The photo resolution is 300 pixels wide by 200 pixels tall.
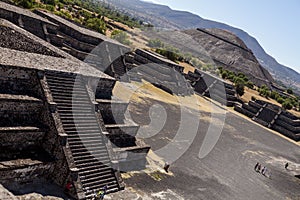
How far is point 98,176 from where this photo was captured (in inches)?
597

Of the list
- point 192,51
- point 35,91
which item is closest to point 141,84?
point 35,91

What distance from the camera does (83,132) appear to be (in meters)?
15.8

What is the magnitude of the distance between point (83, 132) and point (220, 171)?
10955mm

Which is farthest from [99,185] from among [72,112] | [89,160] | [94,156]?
[72,112]

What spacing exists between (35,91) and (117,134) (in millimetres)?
5132

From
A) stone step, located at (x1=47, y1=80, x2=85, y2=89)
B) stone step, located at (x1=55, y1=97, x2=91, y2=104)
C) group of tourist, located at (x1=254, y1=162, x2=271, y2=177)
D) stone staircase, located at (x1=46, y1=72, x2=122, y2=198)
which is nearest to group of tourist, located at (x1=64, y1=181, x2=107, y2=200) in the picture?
stone staircase, located at (x1=46, y1=72, x2=122, y2=198)

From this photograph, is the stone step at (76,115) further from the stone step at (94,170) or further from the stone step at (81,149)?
the stone step at (94,170)

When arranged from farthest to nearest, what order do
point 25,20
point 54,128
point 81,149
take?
point 25,20
point 81,149
point 54,128

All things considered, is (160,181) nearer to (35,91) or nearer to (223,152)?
(35,91)

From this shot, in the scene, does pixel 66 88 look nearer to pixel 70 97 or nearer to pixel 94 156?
pixel 70 97

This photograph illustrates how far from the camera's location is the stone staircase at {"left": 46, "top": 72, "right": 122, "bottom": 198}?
14812 millimetres

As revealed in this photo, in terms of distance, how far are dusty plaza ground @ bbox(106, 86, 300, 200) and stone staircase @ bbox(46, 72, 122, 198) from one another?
115cm

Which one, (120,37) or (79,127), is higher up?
(120,37)

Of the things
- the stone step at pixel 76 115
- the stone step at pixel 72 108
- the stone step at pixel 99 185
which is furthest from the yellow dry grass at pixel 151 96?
the stone step at pixel 99 185
